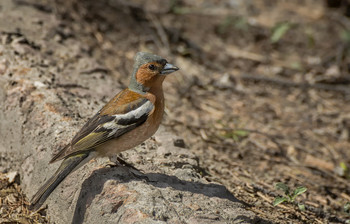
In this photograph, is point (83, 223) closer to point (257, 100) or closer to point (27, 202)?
point (27, 202)

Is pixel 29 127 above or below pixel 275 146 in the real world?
above

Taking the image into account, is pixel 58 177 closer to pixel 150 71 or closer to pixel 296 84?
pixel 150 71

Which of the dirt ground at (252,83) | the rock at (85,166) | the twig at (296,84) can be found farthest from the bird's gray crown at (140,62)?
the twig at (296,84)

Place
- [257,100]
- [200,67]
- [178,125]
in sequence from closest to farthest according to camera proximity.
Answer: [178,125]
[257,100]
[200,67]

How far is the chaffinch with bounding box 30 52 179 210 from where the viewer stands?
360 cm

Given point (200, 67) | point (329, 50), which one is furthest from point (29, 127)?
point (329, 50)

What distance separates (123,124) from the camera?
3.84 metres

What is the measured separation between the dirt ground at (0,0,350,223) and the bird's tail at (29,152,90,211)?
953 mm

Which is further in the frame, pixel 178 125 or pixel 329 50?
pixel 329 50

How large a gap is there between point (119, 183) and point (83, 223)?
0.40 metres

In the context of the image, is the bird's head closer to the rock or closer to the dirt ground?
the rock

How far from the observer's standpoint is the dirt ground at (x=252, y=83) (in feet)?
16.4

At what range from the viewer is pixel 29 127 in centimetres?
438

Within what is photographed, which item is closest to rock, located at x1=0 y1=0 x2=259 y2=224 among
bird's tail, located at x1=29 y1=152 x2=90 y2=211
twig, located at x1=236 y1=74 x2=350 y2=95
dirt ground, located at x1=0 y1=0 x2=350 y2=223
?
bird's tail, located at x1=29 y1=152 x2=90 y2=211
